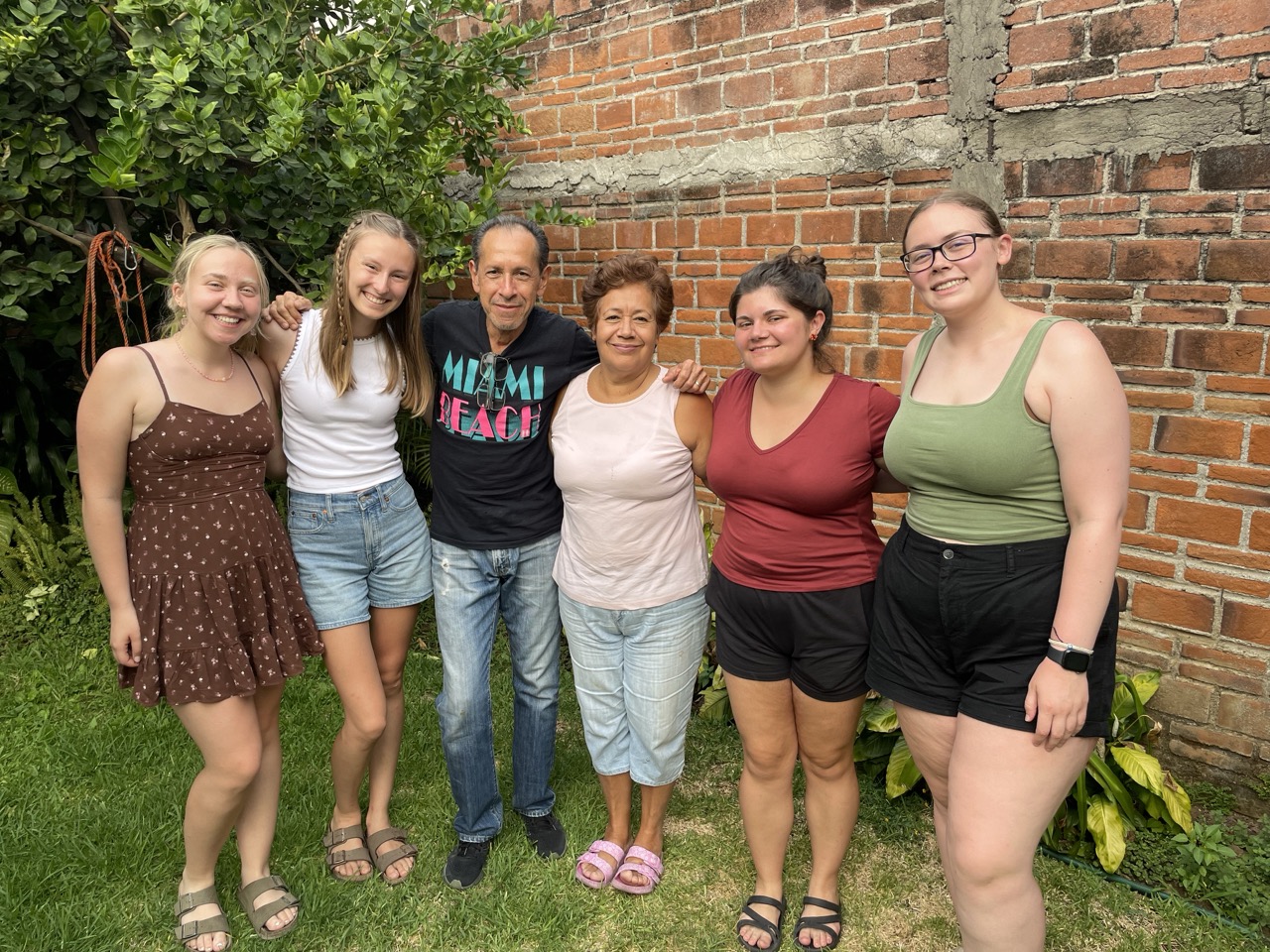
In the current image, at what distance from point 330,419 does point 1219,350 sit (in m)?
2.97

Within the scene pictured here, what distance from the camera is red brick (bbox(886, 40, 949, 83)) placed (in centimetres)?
361

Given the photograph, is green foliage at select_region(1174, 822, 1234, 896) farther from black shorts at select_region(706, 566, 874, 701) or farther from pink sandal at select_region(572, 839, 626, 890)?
A: pink sandal at select_region(572, 839, 626, 890)

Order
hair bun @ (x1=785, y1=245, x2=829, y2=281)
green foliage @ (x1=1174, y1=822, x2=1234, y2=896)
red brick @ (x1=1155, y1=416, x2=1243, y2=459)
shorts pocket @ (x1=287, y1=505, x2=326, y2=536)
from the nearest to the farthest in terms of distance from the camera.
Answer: hair bun @ (x1=785, y1=245, x2=829, y2=281)
shorts pocket @ (x1=287, y1=505, x2=326, y2=536)
green foliage @ (x1=1174, y1=822, x2=1234, y2=896)
red brick @ (x1=1155, y1=416, x2=1243, y2=459)

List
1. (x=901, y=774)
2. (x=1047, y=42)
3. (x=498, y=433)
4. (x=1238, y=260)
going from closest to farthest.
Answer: (x=498, y=433) → (x=1238, y=260) → (x=1047, y=42) → (x=901, y=774)

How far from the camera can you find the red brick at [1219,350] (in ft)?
9.88

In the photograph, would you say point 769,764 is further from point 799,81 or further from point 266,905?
point 799,81

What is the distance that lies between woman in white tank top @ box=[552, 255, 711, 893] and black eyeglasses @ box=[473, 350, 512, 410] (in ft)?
0.65

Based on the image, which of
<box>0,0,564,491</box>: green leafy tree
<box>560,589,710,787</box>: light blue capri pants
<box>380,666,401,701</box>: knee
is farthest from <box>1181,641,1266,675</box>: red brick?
<box>0,0,564,491</box>: green leafy tree

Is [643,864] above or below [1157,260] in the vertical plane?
below

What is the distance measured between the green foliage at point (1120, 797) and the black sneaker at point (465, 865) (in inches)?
79.3

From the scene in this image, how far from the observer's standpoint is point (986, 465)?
201cm

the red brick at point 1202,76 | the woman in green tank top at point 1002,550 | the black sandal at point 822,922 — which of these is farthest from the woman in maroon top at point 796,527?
the red brick at point 1202,76

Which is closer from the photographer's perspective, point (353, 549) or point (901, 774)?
point (353, 549)

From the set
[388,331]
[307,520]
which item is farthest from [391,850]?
[388,331]
